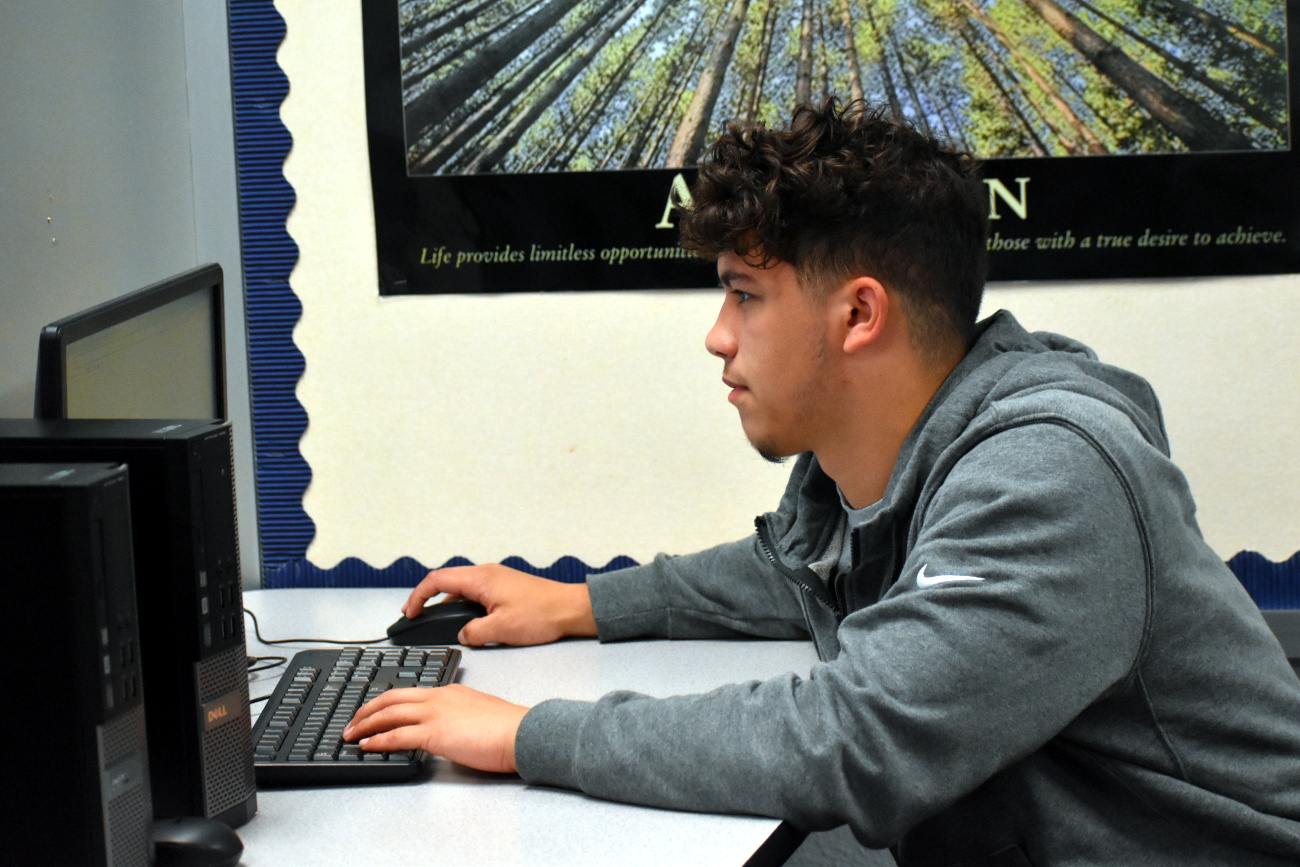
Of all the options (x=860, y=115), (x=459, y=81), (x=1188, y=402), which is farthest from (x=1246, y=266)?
(x=459, y=81)

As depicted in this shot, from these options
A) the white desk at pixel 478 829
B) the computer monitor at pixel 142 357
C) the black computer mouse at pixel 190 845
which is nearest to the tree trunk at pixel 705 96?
the computer monitor at pixel 142 357

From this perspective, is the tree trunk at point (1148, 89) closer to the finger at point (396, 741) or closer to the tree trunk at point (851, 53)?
the tree trunk at point (851, 53)

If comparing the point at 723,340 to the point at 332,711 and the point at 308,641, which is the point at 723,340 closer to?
the point at 332,711

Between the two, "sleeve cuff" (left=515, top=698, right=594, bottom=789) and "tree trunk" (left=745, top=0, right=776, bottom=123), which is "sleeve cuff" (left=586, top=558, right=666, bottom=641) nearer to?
"sleeve cuff" (left=515, top=698, right=594, bottom=789)

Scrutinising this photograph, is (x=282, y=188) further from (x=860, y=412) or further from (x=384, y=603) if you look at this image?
(x=860, y=412)

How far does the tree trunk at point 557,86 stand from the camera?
1378mm

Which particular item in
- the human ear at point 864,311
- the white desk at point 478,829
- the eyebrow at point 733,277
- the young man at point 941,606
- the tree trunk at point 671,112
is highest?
the tree trunk at point 671,112

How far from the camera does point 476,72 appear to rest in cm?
140

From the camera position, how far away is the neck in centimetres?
92

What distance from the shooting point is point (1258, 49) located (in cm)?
133

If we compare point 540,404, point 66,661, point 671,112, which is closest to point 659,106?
point 671,112

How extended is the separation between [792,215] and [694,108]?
52cm

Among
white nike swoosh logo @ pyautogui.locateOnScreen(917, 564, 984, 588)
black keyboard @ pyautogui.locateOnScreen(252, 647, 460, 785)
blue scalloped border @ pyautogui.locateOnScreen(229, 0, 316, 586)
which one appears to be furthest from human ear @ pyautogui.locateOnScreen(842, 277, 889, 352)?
blue scalloped border @ pyautogui.locateOnScreen(229, 0, 316, 586)

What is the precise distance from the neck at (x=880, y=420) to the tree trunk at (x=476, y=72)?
707 mm
